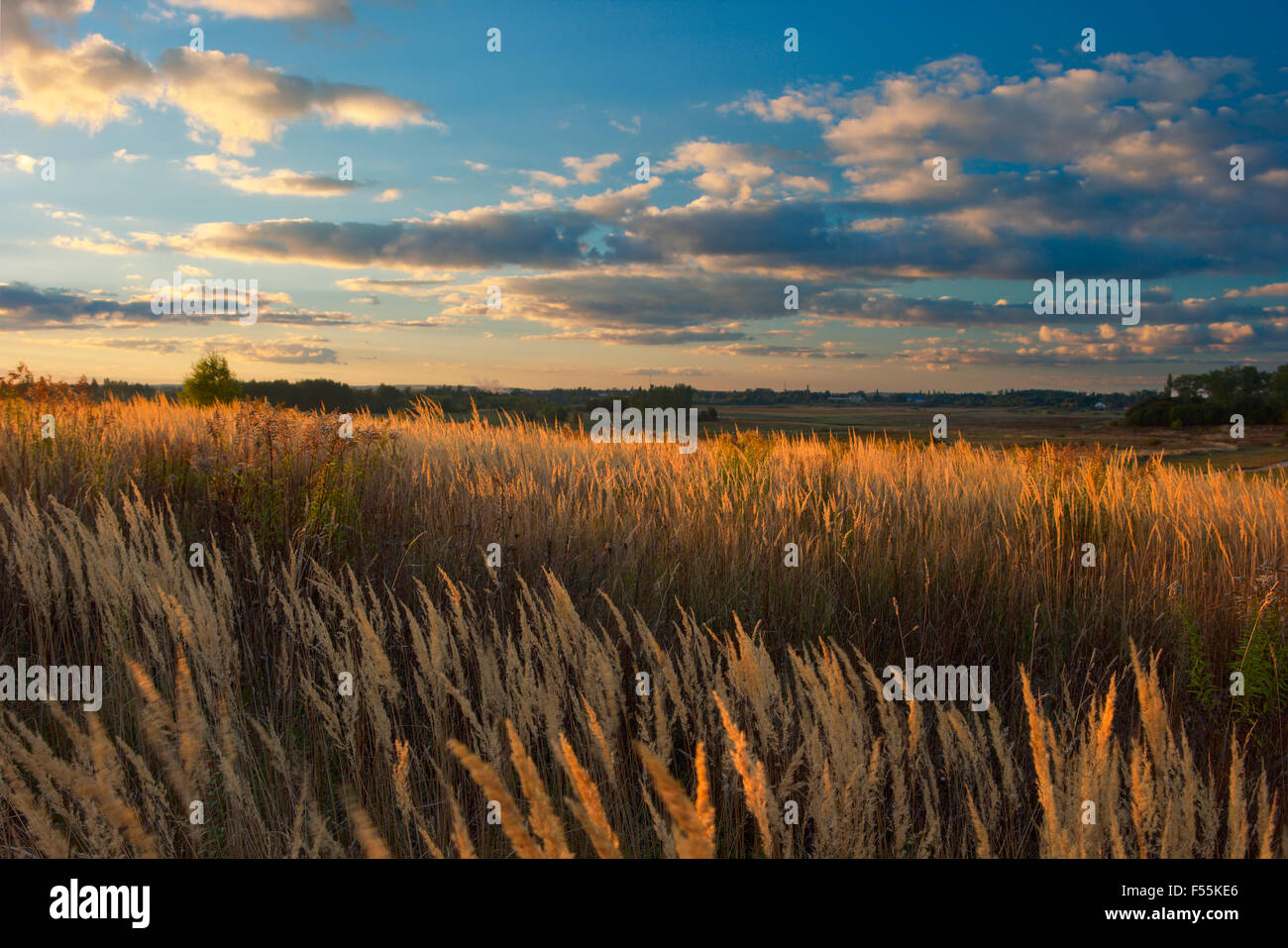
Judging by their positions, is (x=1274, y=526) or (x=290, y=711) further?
(x=1274, y=526)

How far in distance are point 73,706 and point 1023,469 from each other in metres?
7.46

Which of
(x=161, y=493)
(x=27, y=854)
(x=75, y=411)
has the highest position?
(x=75, y=411)

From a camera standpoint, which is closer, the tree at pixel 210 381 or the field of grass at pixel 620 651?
the field of grass at pixel 620 651

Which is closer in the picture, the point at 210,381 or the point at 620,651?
the point at 620,651

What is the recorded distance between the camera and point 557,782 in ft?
8.70

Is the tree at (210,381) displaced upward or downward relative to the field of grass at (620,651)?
upward

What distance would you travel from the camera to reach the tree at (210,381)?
35.7 meters

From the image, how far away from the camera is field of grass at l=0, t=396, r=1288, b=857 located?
6.32ft

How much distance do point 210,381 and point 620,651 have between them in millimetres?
40654

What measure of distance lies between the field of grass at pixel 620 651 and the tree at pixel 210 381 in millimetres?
32973

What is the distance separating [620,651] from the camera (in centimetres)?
365

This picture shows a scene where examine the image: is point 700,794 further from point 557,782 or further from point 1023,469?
point 1023,469

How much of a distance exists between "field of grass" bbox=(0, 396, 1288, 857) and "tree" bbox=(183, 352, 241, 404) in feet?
108
